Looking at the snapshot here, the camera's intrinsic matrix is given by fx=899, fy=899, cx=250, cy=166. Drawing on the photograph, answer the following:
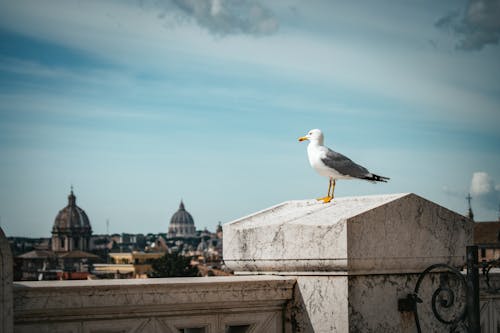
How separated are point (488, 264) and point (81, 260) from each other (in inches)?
7285

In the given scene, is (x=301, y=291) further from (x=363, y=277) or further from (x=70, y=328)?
(x=70, y=328)

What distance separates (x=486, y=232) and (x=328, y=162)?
10128 cm

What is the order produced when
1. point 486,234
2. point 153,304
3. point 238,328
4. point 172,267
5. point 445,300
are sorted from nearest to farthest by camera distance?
1. point 153,304
2. point 238,328
3. point 445,300
4. point 486,234
5. point 172,267

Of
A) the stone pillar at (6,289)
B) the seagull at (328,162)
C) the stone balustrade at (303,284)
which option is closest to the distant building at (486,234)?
the seagull at (328,162)

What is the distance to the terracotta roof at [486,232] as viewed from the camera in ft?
329

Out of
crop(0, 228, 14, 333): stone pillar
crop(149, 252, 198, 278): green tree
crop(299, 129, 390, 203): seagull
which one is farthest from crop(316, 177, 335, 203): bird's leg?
crop(149, 252, 198, 278): green tree

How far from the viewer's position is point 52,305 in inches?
166

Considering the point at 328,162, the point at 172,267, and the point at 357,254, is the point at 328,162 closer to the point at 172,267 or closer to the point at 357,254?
the point at 357,254

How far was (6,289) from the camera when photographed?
3945mm

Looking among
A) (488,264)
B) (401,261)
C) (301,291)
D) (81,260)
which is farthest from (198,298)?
(81,260)

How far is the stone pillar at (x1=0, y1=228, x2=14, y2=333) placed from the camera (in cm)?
392

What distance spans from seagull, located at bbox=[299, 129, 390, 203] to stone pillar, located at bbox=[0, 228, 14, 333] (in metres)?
2.65

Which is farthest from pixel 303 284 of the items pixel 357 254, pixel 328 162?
pixel 328 162

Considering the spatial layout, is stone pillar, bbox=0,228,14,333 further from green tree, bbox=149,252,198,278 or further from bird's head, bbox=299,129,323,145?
green tree, bbox=149,252,198,278
